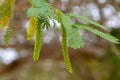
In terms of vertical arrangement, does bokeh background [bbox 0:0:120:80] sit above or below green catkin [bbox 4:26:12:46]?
below

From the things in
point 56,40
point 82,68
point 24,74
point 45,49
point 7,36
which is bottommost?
point 24,74

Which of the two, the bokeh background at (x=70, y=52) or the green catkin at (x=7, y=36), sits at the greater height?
the green catkin at (x=7, y=36)

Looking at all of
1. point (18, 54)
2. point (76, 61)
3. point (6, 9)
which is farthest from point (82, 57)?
point (6, 9)

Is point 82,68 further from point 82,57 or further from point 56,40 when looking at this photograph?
point 56,40

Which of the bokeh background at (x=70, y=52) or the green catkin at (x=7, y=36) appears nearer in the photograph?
the green catkin at (x=7, y=36)

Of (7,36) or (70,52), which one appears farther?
(70,52)

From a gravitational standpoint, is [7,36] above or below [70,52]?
above

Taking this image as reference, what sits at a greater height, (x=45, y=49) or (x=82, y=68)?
(x=45, y=49)

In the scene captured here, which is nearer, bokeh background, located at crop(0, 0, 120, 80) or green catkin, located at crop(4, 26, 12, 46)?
green catkin, located at crop(4, 26, 12, 46)
